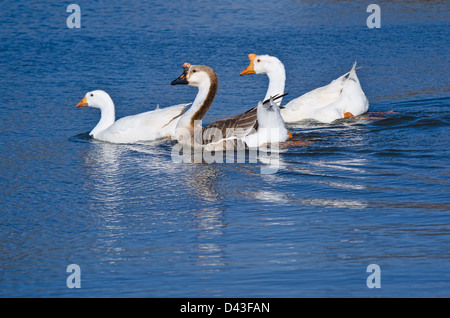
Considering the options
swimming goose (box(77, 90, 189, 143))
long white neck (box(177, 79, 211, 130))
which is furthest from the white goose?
swimming goose (box(77, 90, 189, 143))

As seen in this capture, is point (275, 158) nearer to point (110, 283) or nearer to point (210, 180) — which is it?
point (210, 180)

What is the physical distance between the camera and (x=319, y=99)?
1058cm

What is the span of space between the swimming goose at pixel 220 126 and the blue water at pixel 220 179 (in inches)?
13.2

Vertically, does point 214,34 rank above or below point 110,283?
above

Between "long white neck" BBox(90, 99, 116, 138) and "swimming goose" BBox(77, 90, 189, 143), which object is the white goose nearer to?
"swimming goose" BBox(77, 90, 189, 143)

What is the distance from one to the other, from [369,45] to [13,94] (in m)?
7.84

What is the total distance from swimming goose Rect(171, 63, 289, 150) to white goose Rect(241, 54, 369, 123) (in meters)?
1.36

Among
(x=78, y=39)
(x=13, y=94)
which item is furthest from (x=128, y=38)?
(x=13, y=94)

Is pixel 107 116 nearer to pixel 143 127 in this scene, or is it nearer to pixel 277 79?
pixel 143 127

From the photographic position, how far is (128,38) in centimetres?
1527

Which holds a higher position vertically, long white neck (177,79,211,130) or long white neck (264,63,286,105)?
long white neck (264,63,286,105)

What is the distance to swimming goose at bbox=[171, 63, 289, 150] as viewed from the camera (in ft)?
29.0

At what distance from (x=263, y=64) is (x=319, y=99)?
3.45 ft

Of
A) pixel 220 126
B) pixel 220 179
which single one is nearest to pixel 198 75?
pixel 220 126
